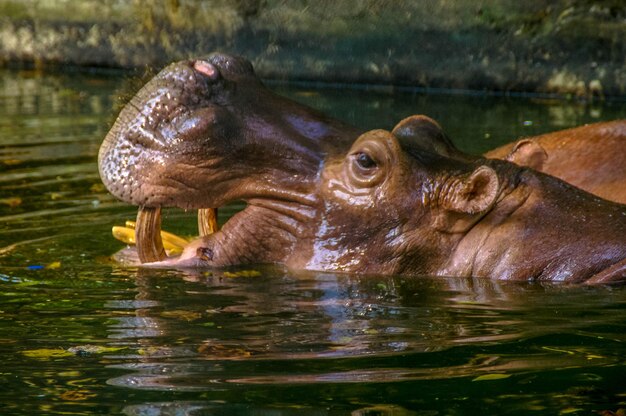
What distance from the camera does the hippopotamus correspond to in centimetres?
550

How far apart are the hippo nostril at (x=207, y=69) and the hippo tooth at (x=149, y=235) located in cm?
62

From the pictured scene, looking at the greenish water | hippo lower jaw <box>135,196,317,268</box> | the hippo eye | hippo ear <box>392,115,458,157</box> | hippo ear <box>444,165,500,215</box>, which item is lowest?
the greenish water

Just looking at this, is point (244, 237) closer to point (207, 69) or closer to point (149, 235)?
point (149, 235)

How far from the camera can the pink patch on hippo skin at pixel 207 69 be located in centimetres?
548

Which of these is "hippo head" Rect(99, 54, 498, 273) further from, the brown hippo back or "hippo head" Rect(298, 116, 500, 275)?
the brown hippo back

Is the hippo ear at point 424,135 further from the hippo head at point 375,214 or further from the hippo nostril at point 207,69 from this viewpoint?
the hippo nostril at point 207,69

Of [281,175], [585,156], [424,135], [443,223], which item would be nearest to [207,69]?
[281,175]

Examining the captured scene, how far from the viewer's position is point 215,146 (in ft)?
18.0

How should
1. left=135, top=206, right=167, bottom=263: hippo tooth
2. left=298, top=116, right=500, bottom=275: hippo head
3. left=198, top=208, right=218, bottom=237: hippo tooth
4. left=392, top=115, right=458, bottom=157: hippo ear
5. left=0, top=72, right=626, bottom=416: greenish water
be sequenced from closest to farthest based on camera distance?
left=0, top=72, right=626, bottom=416: greenish water → left=298, top=116, right=500, bottom=275: hippo head → left=135, top=206, right=167, bottom=263: hippo tooth → left=392, top=115, right=458, bottom=157: hippo ear → left=198, top=208, right=218, bottom=237: hippo tooth

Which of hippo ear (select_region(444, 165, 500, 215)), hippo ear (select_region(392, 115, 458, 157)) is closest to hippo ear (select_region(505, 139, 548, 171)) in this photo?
hippo ear (select_region(392, 115, 458, 157))

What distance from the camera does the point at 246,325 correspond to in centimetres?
504

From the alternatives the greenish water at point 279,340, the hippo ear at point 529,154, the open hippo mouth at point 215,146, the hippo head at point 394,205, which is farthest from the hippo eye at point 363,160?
the hippo ear at point 529,154

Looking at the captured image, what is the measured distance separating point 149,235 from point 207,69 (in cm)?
80

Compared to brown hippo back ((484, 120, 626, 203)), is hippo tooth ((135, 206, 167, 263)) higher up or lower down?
lower down
